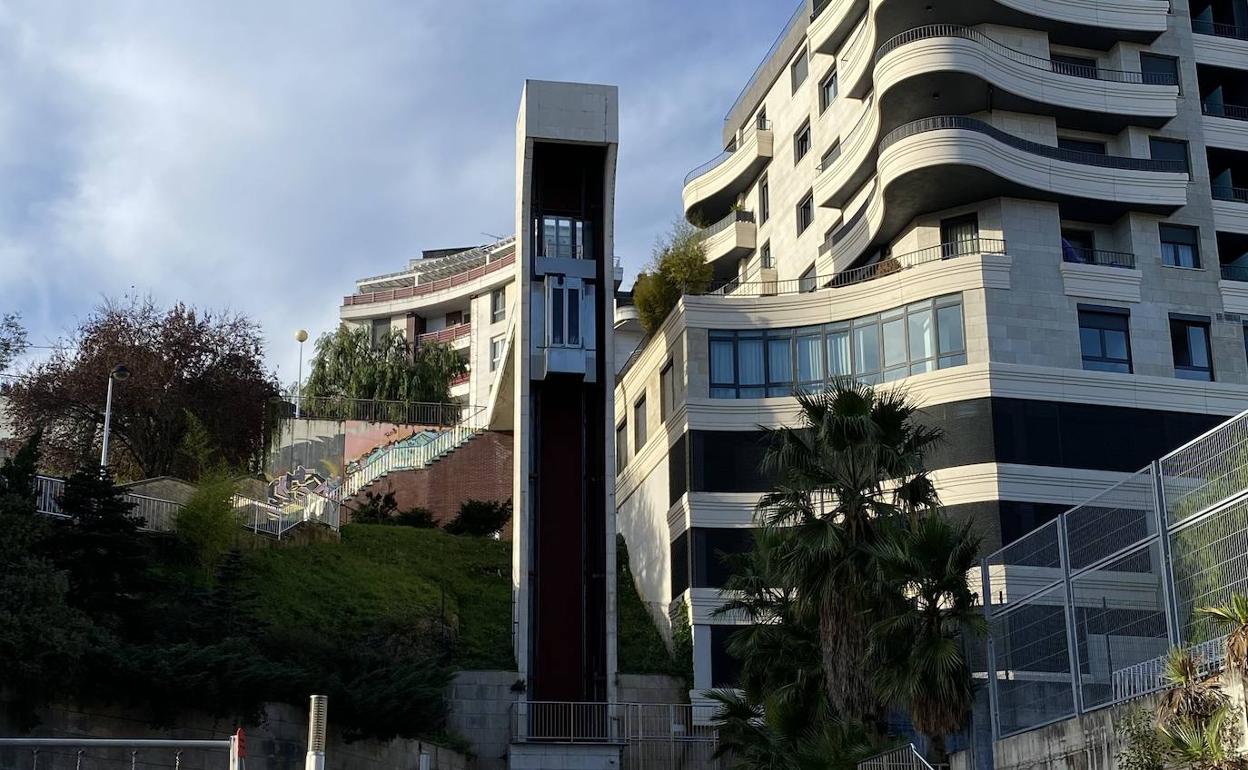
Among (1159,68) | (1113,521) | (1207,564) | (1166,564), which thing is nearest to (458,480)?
(1159,68)

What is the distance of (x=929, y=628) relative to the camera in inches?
1063

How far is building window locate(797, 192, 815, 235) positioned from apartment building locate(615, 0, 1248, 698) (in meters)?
3.10

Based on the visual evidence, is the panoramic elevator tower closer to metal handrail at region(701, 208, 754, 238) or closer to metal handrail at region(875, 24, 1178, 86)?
metal handrail at region(875, 24, 1178, 86)

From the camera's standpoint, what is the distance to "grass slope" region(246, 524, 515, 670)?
38.8 meters

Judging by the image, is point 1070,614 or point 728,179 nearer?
point 1070,614

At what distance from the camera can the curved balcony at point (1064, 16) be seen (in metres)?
47.9

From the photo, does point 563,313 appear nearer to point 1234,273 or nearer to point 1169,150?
point 1169,150

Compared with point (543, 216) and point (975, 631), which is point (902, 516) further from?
point (543, 216)

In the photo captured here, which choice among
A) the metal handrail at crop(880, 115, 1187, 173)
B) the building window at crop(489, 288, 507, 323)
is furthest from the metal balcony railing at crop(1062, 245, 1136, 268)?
the building window at crop(489, 288, 507, 323)

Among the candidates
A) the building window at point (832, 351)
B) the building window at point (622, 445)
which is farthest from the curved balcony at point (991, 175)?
the building window at point (622, 445)

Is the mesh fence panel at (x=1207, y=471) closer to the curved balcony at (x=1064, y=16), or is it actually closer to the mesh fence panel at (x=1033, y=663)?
the mesh fence panel at (x=1033, y=663)

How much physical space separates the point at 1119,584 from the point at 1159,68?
104ft

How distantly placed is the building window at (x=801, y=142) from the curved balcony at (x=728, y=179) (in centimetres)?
246

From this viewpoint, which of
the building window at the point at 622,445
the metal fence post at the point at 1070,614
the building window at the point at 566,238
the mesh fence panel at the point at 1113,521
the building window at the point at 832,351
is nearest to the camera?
the mesh fence panel at the point at 1113,521
